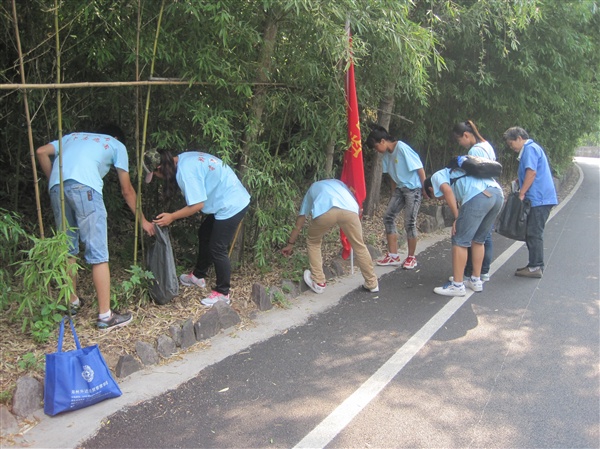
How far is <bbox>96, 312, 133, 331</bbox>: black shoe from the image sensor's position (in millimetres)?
3586

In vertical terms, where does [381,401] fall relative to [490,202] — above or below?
below

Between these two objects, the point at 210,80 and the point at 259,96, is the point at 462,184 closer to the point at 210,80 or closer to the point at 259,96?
the point at 259,96

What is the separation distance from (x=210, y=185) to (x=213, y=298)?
919mm

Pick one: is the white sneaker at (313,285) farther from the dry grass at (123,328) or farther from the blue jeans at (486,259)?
the blue jeans at (486,259)

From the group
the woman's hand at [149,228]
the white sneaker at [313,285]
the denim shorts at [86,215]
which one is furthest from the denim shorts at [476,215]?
the denim shorts at [86,215]

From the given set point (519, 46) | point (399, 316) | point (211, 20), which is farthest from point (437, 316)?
point (519, 46)

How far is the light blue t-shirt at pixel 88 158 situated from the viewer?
345 centimetres

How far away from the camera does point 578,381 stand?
3.25 metres

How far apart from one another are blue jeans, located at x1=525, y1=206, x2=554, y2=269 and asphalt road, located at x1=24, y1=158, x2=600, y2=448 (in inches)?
21.1

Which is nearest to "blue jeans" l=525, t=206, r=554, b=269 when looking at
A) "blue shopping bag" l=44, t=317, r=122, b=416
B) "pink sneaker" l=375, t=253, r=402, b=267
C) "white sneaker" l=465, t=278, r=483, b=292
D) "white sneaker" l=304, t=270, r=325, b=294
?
"white sneaker" l=465, t=278, r=483, b=292

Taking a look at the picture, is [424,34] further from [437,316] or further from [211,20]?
[437,316]

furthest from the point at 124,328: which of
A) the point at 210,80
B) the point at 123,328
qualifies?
the point at 210,80

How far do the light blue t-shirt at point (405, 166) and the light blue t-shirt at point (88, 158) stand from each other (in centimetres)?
289

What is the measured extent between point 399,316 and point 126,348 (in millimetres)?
2208
